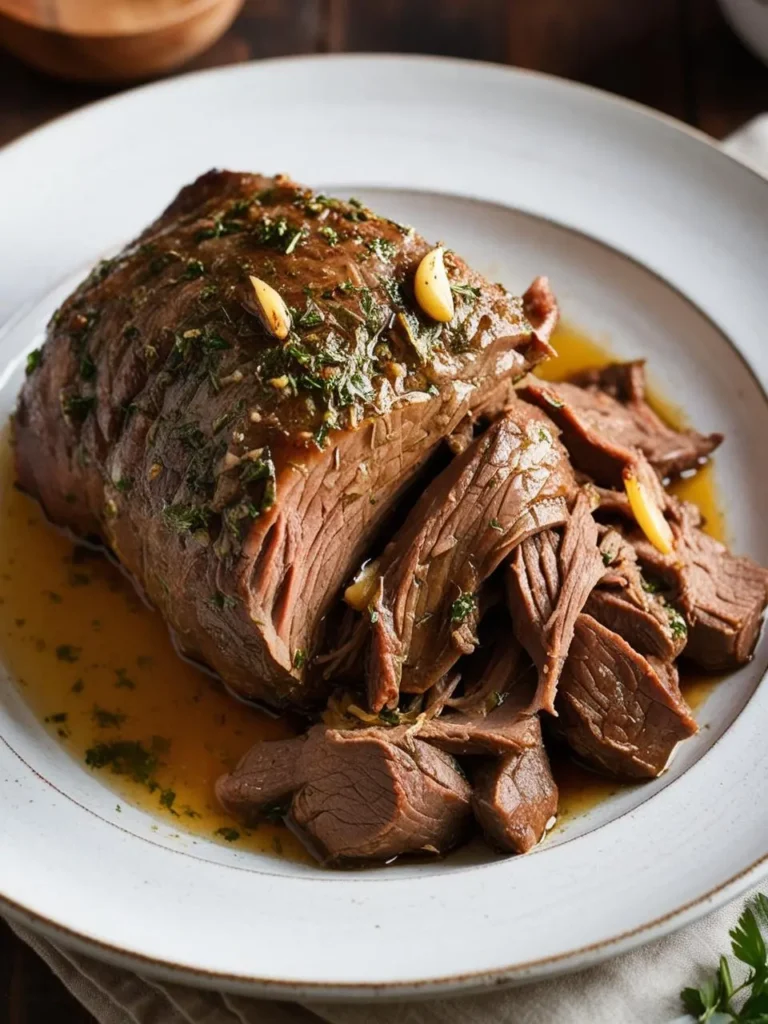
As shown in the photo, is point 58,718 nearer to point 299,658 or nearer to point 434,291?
point 299,658

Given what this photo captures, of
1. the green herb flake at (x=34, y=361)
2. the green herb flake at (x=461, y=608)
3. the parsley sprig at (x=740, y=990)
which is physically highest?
the green herb flake at (x=461, y=608)

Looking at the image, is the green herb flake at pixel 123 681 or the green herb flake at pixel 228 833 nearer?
the green herb flake at pixel 228 833

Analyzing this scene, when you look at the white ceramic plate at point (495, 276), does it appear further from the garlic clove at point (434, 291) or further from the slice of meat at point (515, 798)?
the garlic clove at point (434, 291)

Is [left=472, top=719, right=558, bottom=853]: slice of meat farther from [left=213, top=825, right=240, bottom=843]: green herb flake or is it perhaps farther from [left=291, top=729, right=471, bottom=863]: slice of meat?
[left=213, top=825, right=240, bottom=843]: green herb flake

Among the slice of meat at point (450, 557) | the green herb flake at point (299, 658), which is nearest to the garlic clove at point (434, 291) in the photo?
the slice of meat at point (450, 557)

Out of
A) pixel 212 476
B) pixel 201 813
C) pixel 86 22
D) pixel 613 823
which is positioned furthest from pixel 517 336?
pixel 86 22

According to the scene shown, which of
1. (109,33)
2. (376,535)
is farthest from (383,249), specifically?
(109,33)

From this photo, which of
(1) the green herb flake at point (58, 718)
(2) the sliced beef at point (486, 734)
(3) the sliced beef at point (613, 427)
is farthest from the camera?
(3) the sliced beef at point (613, 427)
